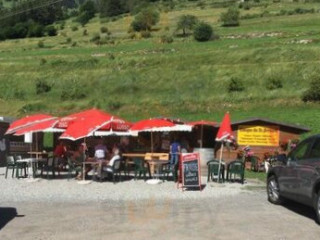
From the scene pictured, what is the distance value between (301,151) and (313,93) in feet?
117

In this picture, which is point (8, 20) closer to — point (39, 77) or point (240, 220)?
point (39, 77)

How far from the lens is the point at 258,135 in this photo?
28859mm

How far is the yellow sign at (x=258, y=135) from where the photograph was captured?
28.6 m

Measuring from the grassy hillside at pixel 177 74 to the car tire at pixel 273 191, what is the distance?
2352cm

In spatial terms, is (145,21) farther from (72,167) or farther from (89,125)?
(89,125)

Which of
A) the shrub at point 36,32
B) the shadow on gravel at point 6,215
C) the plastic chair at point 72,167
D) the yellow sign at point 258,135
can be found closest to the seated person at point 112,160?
the plastic chair at point 72,167

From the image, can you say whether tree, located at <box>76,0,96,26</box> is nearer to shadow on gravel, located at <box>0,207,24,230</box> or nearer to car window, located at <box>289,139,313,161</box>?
shadow on gravel, located at <box>0,207,24,230</box>

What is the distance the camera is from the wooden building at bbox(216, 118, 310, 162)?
28328 millimetres

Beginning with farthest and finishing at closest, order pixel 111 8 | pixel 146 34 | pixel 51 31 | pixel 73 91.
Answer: pixel 111 8, pixel 51 31, pixel 146 34, pixel 73 91

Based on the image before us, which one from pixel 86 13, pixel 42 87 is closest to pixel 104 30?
pixel 86 13

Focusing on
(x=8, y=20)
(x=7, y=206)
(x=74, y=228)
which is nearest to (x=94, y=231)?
(x=74, y=228)

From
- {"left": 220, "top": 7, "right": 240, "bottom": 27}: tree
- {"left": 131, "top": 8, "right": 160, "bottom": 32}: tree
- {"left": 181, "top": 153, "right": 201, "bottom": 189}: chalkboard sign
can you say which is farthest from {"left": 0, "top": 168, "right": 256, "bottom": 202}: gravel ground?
{"left": 131, "top": 8, "right": 160, "bottom": 32}: tree

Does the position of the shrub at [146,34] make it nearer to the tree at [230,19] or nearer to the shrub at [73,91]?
the tree at [230,19]

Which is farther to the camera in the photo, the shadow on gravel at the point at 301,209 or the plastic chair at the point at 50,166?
the plastic chair at the point at 50,166
